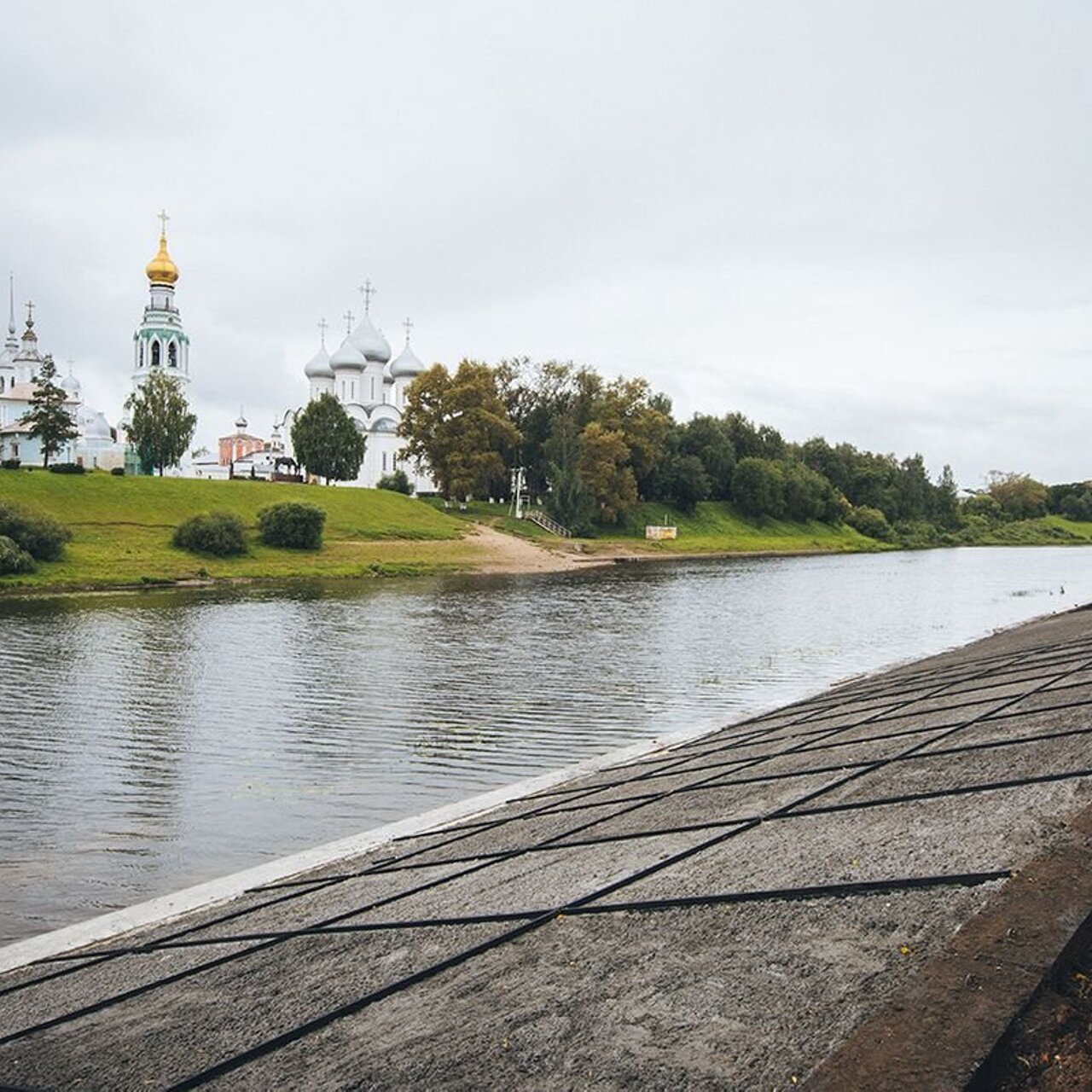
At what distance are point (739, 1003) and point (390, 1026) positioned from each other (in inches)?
62.9

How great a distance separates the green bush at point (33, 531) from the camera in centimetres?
5119

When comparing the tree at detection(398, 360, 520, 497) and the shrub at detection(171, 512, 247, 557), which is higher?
the tree at detection(398, 360, 520, 497)

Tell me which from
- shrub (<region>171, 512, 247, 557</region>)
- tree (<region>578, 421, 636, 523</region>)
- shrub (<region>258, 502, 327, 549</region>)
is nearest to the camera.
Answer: shrub (<region>171, 512, 247, 557</region>)

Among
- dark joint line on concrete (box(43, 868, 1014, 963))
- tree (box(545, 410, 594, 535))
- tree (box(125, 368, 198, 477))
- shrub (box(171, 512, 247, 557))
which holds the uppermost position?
tree (box(125, 368, 198, 477))

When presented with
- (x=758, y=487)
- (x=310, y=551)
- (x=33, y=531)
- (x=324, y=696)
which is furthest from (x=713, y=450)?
(x=324, y=696)

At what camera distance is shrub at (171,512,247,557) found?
61.0 meters

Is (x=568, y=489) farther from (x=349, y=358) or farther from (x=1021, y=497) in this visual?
(x=1021, y=497)

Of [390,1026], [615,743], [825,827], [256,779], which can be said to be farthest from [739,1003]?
[615,743]

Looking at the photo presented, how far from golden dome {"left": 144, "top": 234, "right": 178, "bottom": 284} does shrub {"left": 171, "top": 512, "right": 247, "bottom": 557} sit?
55.1 metres

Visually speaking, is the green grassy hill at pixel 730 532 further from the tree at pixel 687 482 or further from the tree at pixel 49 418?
the tree at pixel 49 418

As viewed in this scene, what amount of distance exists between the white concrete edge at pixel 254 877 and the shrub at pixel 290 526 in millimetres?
54127

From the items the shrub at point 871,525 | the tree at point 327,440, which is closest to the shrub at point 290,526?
the tree at point 327,440

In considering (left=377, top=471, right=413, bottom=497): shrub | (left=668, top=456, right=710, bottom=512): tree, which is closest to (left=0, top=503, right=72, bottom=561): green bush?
(left=377, top=471, right=413, bottom=497): shrub

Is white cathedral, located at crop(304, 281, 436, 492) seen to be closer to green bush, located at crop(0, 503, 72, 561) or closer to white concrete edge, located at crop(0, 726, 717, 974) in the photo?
green bush, located at crop(0, 503, 72, 561)
